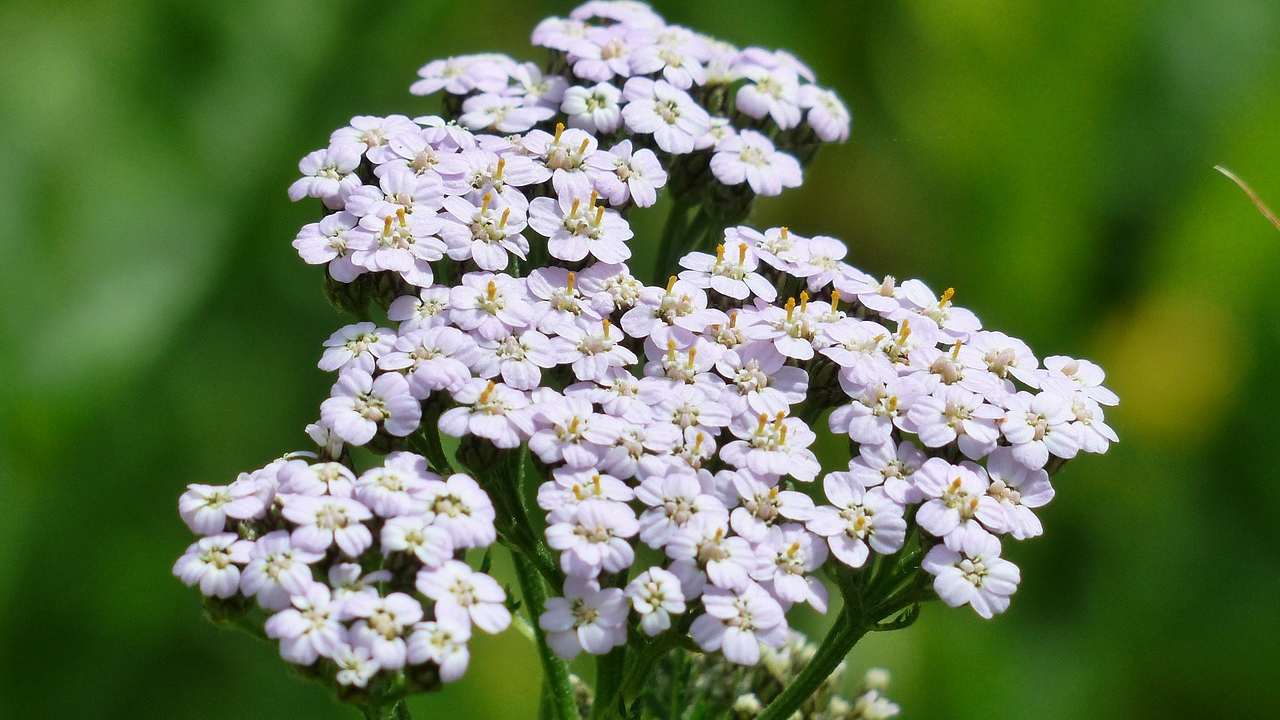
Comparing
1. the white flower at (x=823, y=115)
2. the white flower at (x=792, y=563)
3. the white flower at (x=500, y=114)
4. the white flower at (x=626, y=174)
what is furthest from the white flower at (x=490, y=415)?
the white flower at (x=823, y=115)

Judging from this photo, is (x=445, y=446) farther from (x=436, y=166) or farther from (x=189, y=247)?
(x=189, y=247)

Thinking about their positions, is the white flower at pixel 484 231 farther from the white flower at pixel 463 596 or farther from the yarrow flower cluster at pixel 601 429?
the white flower at pixel 463 596

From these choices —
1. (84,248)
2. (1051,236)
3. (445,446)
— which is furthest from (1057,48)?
(84,248)

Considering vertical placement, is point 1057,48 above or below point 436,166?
above

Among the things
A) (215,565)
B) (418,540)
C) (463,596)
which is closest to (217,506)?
(215,565)

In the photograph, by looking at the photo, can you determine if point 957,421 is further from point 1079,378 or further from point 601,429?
point 601,429

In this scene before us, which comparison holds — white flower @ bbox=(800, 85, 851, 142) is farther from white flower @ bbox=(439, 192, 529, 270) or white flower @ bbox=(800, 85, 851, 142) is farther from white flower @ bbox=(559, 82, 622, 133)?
white flower @ bbox=(439, 192, 529, 270)
